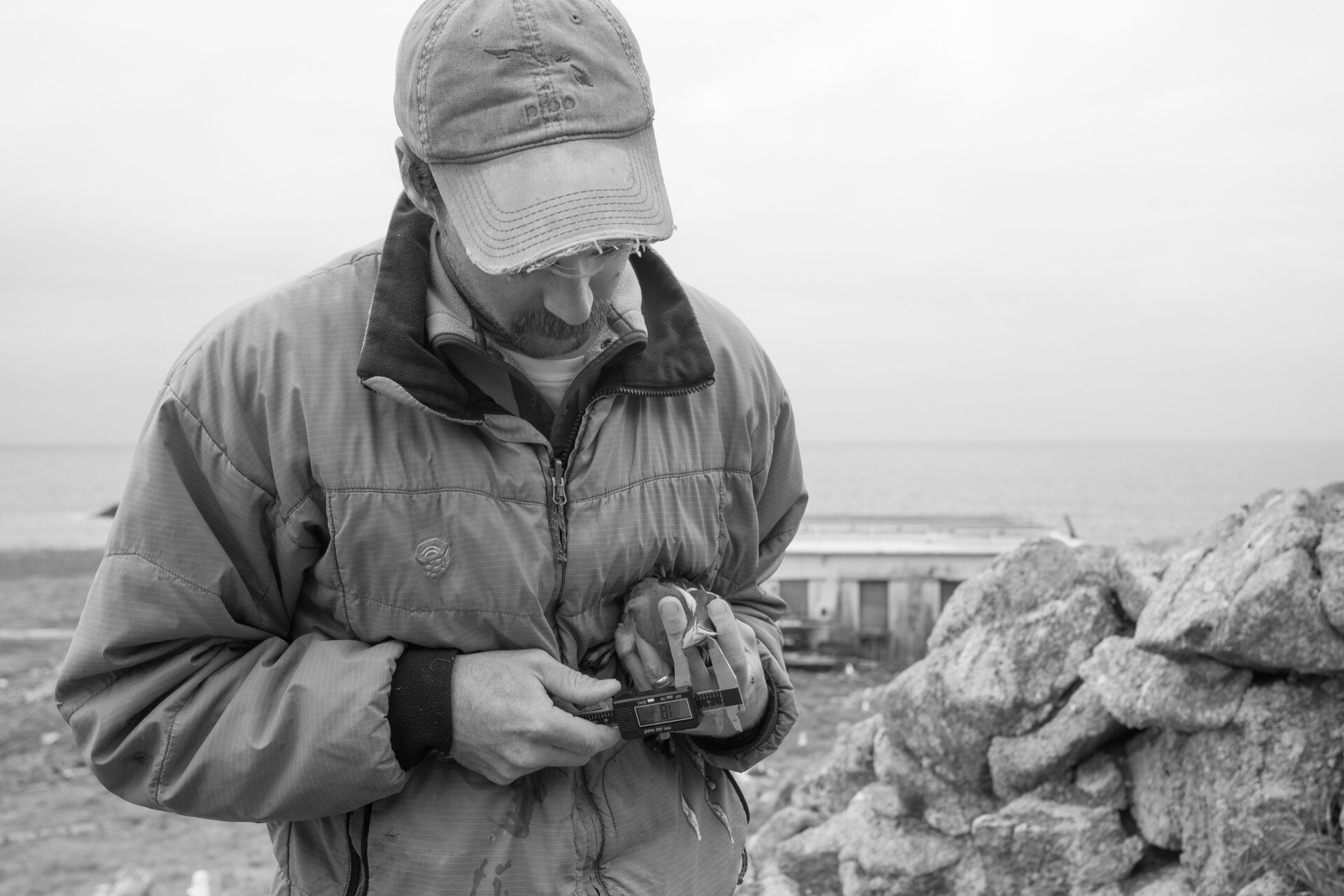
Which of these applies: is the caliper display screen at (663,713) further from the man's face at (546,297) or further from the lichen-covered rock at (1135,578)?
the lichen-covered rock at (1135,578)

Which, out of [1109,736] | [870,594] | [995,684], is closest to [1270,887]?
[1109,736]

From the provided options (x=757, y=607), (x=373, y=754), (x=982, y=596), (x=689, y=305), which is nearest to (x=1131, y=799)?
(x=982, y=596)

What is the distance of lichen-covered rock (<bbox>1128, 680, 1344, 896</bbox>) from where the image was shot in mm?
4066

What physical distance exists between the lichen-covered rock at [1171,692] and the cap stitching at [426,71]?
380cm

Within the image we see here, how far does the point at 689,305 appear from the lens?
8.36 feet

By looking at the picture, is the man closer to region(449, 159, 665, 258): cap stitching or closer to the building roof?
region(449, 159, 665, 258): cap stitching

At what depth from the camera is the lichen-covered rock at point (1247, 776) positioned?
→ 407 centimetres

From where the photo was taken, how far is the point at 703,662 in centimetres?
234

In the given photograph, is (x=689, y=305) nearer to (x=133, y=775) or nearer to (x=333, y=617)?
(x=333, y=617)

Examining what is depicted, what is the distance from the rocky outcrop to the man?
9.27 ft

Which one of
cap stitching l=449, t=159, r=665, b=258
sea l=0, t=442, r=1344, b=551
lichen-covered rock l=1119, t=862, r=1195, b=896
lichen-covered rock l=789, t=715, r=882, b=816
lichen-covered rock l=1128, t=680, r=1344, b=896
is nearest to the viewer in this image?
cap stitching l=449, t=159, r=665, b=258

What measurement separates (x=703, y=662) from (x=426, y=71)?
1354 mm

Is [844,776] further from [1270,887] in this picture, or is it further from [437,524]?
[437,524]

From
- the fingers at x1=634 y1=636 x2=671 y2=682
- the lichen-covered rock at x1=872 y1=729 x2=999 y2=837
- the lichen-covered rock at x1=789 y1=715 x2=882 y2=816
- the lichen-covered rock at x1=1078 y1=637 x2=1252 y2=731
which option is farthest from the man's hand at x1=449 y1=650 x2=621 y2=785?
the lichen-covered rock at x1=789 y1=715 x2=882 y2=816
